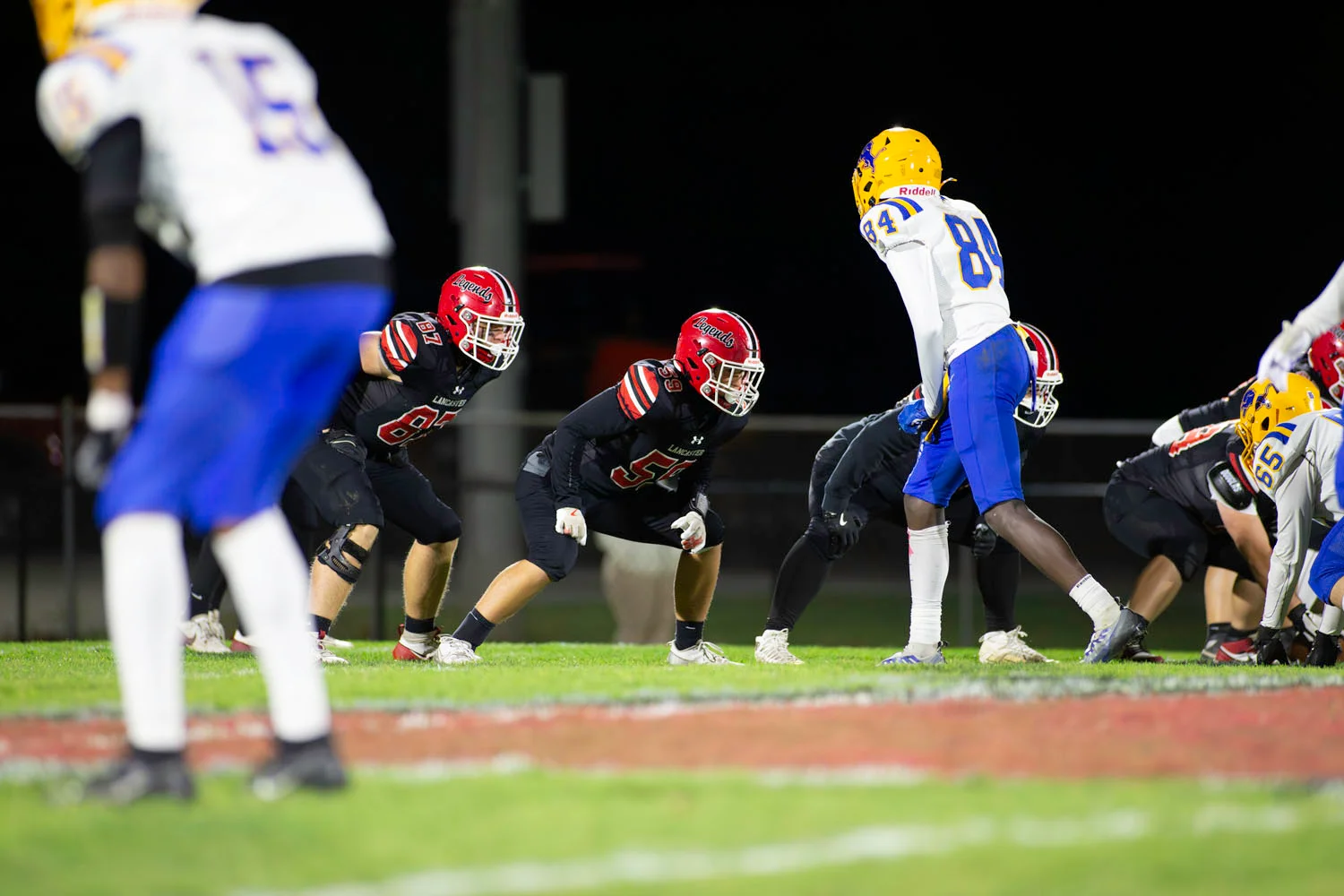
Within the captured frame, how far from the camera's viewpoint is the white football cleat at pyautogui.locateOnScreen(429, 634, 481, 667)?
23.0ft

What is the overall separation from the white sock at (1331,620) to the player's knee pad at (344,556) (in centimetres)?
402

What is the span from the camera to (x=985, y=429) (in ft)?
21.2

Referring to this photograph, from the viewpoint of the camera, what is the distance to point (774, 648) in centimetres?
759

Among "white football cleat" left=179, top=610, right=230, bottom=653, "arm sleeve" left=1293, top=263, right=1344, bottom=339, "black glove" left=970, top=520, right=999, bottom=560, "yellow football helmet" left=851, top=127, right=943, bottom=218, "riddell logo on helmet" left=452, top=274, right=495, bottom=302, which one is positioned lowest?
"white football cleat" left=179, top=610, right=230, bottom=653

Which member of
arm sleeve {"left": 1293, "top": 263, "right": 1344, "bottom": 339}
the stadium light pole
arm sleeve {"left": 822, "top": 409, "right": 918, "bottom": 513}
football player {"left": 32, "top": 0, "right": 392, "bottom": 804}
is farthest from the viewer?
the stadium light pole

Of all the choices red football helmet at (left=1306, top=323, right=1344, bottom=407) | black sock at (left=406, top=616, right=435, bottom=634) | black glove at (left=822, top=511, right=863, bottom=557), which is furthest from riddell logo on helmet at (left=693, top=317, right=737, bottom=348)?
red football helmet at (left=1306, top=323, right=1344, bottom=407)

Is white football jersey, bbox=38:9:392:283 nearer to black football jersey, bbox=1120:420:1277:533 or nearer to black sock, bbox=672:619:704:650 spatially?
black sock, bbox=672:619:704:650

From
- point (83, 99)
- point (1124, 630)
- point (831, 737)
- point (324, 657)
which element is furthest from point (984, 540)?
point (83, 99)

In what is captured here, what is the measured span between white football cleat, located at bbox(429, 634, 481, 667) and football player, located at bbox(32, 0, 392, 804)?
3478mm

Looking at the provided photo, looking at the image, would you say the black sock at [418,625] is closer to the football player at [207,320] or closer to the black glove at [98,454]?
the football player at [207,320]

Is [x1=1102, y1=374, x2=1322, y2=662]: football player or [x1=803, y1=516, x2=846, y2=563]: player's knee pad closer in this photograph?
[x1=803, y1=516, x2=846, y2=563]: player's knee pad

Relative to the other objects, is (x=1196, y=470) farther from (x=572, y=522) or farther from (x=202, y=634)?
(x=202, y=634)

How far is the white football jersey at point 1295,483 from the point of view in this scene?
22.8 ft

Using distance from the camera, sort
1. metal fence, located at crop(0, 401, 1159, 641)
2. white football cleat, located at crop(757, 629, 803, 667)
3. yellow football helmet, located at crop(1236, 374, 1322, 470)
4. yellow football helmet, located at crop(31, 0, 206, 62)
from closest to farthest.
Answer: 1. yellow football helmet, located at crop(31, 0, 206, 62)
2. yellow football helmet, located at crop(1236, 374, 1322, 470)
3. white football cleat, located at crop(757, 629, 803, 667)
4. metal fence, located at crop(0, 401, 1159, 641)
